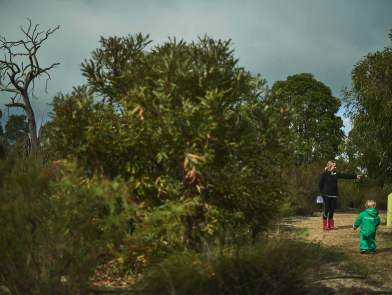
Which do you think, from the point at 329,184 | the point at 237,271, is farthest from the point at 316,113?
the point at 237,271

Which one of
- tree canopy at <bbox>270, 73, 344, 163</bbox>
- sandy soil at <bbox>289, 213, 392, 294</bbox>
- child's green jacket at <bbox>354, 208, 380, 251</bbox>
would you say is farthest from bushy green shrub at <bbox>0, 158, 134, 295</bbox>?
tree canopy at <bbox>270, 73, 344, 163</bbox>

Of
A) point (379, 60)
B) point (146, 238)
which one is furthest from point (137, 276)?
point (379, 60)

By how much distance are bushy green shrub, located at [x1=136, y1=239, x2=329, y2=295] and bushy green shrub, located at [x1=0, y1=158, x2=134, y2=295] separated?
62 centimetres

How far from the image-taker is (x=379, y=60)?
13.7m

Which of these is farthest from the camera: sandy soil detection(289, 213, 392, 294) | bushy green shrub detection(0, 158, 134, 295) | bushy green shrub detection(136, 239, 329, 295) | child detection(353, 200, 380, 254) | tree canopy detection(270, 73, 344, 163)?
tree canopy detection(270, 73, 344, 163)

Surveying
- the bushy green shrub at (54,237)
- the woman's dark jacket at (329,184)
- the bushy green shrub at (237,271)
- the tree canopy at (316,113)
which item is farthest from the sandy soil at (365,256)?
the tree canopy at (316,113)

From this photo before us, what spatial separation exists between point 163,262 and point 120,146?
4.37 ft

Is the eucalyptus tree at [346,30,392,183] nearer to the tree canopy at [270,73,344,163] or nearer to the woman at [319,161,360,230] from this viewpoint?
the woman at [319,161,360,230]

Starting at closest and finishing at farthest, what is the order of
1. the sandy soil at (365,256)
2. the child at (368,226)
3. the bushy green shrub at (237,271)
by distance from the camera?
the bushy green shrub at (237,271) < the sandy soil at (365,256) < the child at (368,226)

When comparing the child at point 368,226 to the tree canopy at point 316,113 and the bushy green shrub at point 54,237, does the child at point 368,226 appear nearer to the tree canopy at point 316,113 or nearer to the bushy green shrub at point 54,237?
the bushy green shrub at point 54,237

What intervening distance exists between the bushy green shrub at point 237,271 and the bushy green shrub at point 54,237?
617 millimetres

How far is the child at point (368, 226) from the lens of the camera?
10.5m

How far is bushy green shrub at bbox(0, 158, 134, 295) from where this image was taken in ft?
17.6

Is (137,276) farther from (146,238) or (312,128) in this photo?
(312,128)
